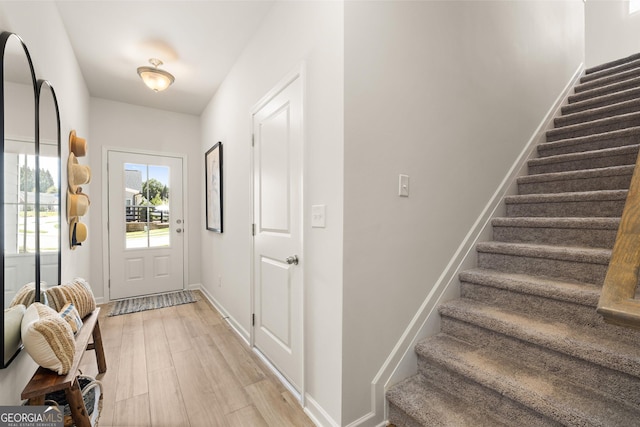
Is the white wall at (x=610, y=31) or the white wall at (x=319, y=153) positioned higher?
the white wall at (x=610, y=31)

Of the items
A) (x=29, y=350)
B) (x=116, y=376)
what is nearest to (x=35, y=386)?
(x=29, y=350)

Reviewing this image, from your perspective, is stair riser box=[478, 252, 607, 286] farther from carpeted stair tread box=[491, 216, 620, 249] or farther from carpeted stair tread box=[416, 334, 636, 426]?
carpeted stair tread box=[416, 334, 636, 426]

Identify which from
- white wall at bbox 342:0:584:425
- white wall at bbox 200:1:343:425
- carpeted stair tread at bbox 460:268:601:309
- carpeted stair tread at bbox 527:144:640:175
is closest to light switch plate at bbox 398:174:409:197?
white wall at bbox 342:0:584:425

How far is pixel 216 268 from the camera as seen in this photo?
3.60 meters

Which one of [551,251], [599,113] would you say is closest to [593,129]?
[599,113]

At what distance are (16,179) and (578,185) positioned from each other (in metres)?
3.38

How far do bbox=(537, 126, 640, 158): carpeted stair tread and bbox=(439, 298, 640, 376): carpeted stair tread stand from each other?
1689mm

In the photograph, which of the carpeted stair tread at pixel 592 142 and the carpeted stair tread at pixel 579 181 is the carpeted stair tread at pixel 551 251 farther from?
the carpeted stair tread at pixel 592 142

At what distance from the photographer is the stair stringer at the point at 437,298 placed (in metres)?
1.56

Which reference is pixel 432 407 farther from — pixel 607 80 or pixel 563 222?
pixel 607 80

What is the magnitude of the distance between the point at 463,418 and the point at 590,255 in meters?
1.15

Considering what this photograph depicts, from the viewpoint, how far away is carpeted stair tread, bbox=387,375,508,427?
1348mm

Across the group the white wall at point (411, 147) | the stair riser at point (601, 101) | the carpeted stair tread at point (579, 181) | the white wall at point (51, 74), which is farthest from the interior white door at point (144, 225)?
the stair riser at point (601, 101)

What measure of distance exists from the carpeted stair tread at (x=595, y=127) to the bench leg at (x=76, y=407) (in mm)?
3950
